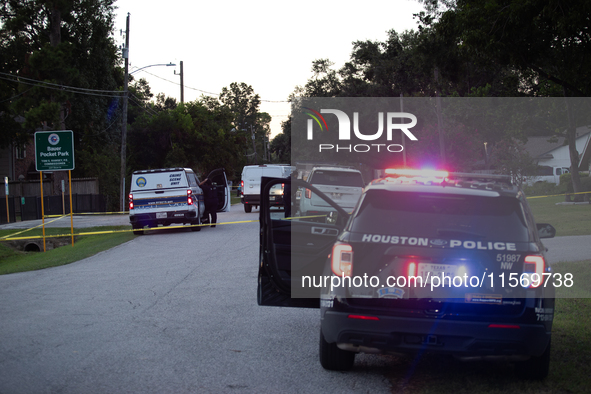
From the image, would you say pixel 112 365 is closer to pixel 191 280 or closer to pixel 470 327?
pixel 470 327

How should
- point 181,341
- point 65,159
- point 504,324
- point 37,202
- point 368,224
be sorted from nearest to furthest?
1. point 504,324
2. point 368,224
3. point 181,341
4. point 65,159
5. point 37,202

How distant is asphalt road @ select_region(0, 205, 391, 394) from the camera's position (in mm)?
5070

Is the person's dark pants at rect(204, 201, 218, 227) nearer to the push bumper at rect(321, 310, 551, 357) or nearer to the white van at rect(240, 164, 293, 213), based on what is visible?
the white van at rect(240, 164, 293, 213)

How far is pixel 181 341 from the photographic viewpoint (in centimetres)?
640

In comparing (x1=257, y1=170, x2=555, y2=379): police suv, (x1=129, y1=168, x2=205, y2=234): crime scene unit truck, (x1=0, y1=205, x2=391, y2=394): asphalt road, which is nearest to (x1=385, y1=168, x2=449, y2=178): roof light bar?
(x1=257, y1=170, x2=555, y2=379): police suv

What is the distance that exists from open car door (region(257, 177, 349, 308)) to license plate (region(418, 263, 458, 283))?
4.87ft

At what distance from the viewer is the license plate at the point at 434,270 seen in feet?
14.8

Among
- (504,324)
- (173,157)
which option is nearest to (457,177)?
(504,324)

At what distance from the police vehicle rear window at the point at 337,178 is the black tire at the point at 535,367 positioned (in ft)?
44.6

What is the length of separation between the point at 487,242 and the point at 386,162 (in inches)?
2068

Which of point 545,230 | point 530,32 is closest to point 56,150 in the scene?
point 530,32

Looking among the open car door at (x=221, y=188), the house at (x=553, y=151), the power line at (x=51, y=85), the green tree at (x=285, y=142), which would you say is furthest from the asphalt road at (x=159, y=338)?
the green tree at (x=285, y=142)

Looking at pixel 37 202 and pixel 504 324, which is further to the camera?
pixel 37 202

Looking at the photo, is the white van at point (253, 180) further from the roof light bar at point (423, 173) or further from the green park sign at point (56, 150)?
the roof light bar at point (423, 173)
